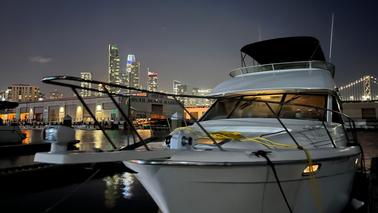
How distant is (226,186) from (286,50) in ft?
17.6

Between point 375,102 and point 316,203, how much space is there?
7843 cm

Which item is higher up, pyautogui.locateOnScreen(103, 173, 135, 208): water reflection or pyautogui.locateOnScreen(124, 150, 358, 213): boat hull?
pyautogui.locateOnScreen(124, 150, 358, 213): boat hull

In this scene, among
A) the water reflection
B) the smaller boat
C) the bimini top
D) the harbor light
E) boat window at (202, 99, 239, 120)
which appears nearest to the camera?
the harbor light

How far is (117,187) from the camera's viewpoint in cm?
797

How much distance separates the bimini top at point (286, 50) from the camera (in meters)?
7.58

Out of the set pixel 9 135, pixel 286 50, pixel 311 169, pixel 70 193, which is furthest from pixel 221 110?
pixel 9 135

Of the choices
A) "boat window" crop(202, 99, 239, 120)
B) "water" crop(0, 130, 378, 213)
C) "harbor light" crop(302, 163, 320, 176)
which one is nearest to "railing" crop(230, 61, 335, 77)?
"boat window" crop(202, 99, 239, 120)

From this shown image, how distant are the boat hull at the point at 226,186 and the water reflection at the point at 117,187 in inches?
123

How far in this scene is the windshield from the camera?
17.6 feet

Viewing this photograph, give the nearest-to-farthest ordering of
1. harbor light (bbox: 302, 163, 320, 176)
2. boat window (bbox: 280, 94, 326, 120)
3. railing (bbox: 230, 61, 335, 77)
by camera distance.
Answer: harbor light (bbox: 302, 163, 320, 176), boat window (bbox: 280, 94, 326, 120), railing (bbox: 230, 61, 335, 77)

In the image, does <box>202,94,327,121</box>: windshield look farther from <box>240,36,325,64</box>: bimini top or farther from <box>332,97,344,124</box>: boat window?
<box>240,36,325,64</box>: bimini top

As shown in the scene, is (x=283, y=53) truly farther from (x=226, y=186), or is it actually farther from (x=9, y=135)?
(x=9, y=135)

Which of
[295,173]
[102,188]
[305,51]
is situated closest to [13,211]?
[102,188]

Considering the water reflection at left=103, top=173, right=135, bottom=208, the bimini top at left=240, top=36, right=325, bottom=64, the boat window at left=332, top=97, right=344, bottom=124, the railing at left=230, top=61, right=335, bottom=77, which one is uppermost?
the bimini top at left=240, top=36, right=325, bottom=64
